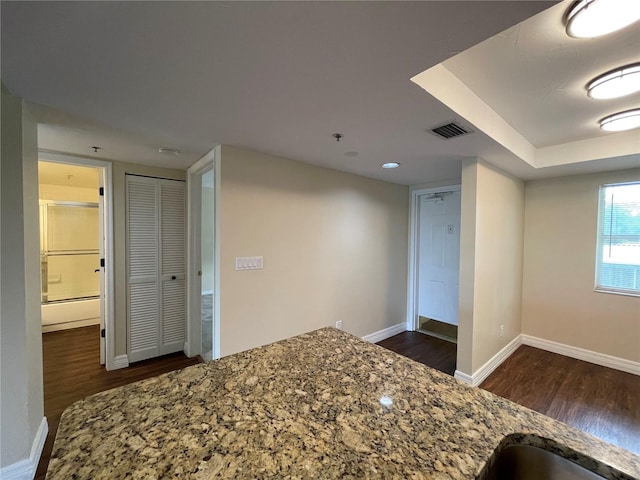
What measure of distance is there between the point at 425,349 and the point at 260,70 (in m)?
3.58

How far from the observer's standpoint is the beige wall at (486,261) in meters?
2.52

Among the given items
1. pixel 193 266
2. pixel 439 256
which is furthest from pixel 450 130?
pixel 193 266

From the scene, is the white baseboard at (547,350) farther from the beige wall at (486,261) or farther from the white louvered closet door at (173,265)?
the white louvered closet door at (173,265)

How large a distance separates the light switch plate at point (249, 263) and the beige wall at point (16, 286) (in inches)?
51.5

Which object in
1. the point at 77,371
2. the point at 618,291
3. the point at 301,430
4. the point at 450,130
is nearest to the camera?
the point at 301,430

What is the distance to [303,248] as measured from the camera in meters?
2.83

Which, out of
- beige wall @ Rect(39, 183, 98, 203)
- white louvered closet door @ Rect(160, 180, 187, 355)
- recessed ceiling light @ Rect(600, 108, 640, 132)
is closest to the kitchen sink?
recessed ceiling light @ Rect(600, 108, 640, 132)

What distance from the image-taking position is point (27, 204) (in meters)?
1.63

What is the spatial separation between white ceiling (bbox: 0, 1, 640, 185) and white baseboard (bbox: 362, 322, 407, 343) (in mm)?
2481

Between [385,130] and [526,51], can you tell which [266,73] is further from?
[526,51]

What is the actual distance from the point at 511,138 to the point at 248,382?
2795mm

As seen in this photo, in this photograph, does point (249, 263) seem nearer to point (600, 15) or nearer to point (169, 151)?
point (169, 151)

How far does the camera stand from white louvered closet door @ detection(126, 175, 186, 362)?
2957mm

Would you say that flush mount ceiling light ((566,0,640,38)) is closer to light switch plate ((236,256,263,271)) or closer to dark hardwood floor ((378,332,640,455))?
light switch plate ((236,256,263,271))
